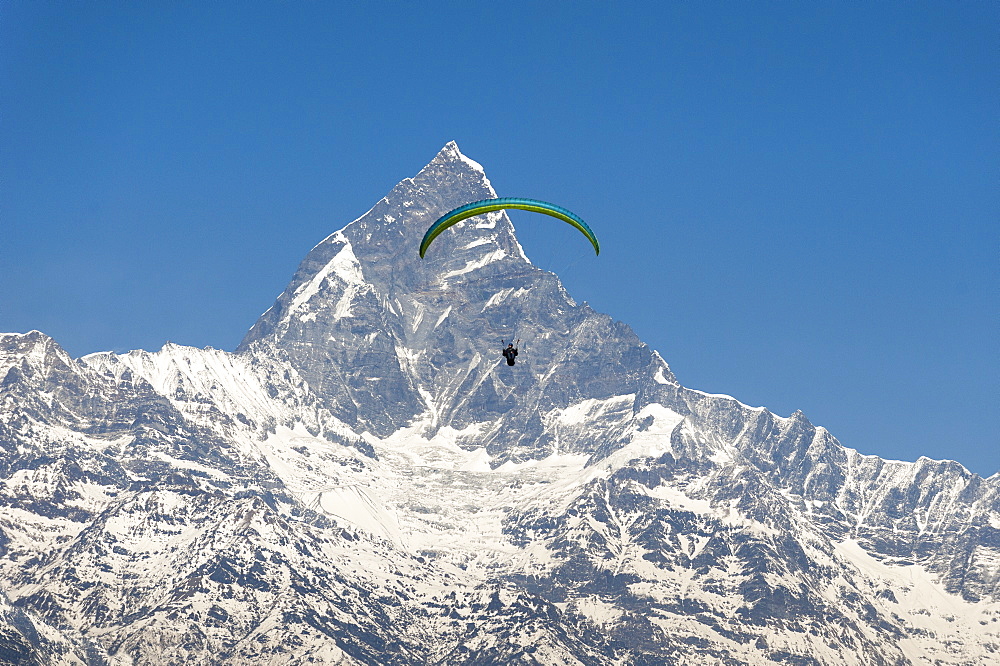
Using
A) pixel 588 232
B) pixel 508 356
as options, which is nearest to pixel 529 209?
pixel 588 232

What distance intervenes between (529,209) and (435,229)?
407 inches

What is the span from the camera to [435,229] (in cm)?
18375

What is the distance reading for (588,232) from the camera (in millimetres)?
188125

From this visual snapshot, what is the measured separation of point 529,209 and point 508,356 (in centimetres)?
1947

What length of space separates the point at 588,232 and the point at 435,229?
17109 mm

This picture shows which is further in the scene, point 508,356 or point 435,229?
point 508,356

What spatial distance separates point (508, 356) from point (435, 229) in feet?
65.1

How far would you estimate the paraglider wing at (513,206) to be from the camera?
183750mm

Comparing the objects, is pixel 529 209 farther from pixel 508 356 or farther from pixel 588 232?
pixel 508 356

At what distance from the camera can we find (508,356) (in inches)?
7707

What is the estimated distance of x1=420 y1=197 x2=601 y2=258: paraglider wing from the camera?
18375 centimetres

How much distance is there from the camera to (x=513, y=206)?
183500 millimetres

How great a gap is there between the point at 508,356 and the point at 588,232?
1788 centimetres
